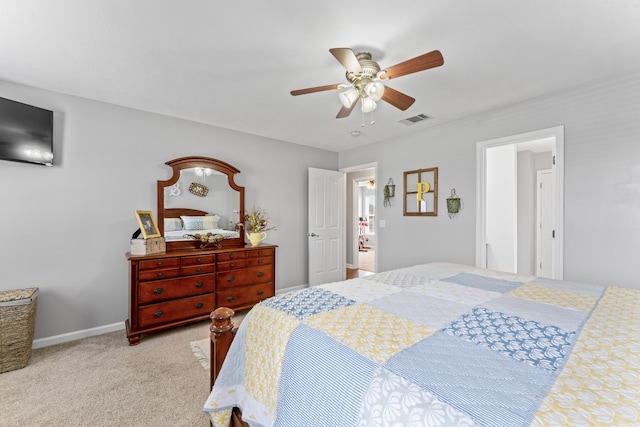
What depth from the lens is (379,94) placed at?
77.4 inches

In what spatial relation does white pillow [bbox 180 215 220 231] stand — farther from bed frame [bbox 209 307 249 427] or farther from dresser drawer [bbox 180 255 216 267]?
bed frame [bbox 209 307 249 427]

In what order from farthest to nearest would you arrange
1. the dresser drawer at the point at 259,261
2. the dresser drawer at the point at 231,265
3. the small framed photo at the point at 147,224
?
the dresser drawer at the point at 259,261 → the dresser drawer at the point at 231,265 → the small framed photo at the point at 147,224

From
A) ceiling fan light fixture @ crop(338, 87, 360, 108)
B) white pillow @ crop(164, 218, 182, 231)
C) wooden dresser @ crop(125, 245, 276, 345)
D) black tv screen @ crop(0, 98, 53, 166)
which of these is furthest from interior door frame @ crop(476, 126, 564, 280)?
black tv screen @ crop(0, 98, 53, 166)

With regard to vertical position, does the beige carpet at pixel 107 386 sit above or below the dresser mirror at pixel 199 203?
below

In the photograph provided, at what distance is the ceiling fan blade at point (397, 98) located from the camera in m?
2.03

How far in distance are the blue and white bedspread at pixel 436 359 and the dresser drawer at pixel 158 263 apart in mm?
1799

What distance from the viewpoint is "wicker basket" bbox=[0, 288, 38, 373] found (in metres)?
2.20

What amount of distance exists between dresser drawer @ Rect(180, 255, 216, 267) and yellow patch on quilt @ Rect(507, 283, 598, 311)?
2801 mm

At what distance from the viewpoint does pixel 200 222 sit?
11.5ft

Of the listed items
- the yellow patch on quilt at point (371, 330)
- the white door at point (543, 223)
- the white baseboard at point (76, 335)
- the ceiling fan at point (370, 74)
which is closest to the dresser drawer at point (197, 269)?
the white baseboard at point (76, 335)

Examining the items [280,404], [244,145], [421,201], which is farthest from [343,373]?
[244,145]

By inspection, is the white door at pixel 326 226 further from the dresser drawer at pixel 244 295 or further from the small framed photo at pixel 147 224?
the small framed photo at pixel 147 224

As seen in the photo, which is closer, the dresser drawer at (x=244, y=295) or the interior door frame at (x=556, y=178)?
the interior door frame at (x=556, y=178)

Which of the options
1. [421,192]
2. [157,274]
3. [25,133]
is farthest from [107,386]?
[421,192]
